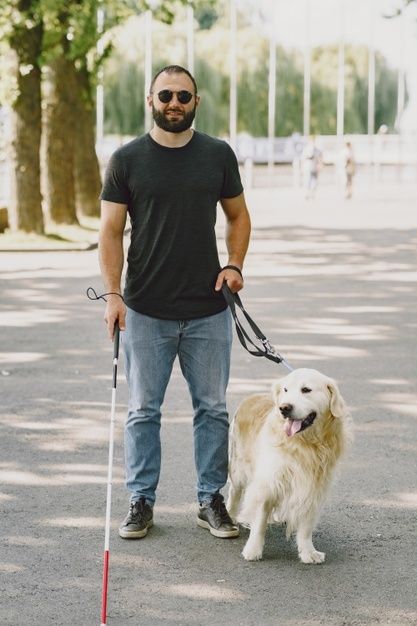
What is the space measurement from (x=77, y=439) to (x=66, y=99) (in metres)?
19.0

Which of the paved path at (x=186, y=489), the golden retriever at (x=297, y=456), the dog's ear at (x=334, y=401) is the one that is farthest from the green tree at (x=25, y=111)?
the dog's ear at (x=334, y=401)

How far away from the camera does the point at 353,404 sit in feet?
29.3

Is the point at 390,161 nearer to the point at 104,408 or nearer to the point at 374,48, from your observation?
the point at 374,48

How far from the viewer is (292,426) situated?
534 centimetres

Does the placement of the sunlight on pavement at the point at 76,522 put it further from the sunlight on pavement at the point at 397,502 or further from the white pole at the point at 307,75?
the white pole at the point at 307,75

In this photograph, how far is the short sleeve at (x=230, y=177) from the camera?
19.0 ft

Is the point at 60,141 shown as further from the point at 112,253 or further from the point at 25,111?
the point at 112,253

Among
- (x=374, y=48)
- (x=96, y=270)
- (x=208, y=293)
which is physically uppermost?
(x=374, y=48)

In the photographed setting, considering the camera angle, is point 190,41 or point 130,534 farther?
point 190,41

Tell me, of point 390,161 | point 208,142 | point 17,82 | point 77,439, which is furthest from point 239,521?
point 390,161

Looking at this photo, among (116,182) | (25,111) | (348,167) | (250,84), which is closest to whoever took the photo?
(116,182)

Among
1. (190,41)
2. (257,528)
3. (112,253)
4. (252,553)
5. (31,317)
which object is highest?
(190,41)

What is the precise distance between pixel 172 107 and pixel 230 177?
0.44 meters

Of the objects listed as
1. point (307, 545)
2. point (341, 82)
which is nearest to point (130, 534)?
point (307, 545)
